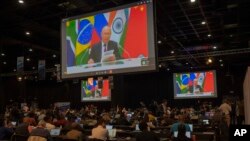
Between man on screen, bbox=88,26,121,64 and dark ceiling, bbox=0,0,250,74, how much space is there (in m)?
0.97

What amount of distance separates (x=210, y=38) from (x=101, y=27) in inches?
499

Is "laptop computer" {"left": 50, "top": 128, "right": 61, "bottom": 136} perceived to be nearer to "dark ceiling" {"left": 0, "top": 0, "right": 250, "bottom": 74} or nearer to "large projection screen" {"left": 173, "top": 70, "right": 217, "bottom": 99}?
"dark ceiling" {"left": 0, "top": 0, "right": 250, "bottom": 74}

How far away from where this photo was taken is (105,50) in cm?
701

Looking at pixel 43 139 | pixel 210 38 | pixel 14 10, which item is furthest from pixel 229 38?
pixel 43 139

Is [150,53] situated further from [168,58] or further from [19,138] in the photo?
[168,58]

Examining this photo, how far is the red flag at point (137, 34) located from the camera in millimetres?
6398

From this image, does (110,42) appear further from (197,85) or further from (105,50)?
(197,85)

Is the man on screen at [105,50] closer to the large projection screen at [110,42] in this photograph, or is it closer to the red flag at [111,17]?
the large projection screen at [110,42]

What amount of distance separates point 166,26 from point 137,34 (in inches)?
367

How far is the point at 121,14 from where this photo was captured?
6887 mm

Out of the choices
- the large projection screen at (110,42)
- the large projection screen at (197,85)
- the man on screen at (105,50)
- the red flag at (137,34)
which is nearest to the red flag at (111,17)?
the large projection screen at (110,42)

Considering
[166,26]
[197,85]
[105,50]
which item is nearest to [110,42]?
[105,50]

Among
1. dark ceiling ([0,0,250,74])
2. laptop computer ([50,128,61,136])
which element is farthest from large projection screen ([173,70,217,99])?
laptop computer ([50,128,61,136])

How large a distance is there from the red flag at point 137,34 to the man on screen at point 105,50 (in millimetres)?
291
